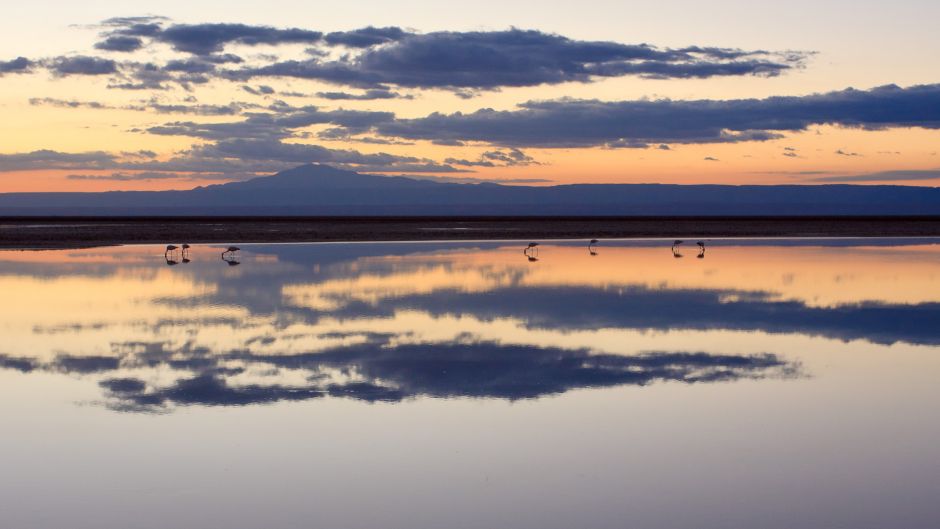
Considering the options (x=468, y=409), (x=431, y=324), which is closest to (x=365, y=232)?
(x=431, y=324)

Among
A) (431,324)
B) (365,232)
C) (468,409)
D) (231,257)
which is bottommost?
(468,409)

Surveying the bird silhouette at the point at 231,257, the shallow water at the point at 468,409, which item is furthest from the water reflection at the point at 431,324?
the bird silhouette at the point at 231,257

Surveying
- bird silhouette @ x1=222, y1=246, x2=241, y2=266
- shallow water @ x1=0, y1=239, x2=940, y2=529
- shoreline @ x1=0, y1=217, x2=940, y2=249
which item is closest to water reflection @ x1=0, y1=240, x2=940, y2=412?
shallow water @ x1=0, y1=239, x2=940, y2=529

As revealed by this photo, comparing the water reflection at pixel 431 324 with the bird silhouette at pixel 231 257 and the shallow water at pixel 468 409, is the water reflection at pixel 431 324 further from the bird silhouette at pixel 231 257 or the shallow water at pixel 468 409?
the bird silhouette at pixel 231 257

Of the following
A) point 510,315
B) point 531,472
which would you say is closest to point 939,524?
point 531,472

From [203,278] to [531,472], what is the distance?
22.6m

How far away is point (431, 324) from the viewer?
63.8 ft

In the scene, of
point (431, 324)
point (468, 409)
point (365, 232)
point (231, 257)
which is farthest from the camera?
point (365, 232)

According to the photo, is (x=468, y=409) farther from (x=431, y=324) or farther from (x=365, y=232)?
(x=365, y=232)

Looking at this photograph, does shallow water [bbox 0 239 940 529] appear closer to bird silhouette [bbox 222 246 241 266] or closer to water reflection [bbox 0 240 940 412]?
water reflection [bbox 0 240 940 412]

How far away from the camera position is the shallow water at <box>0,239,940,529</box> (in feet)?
27.8

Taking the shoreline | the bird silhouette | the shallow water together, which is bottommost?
the shallow water

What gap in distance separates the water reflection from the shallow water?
0.09 metres

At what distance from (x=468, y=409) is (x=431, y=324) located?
7586mm
